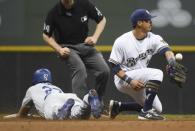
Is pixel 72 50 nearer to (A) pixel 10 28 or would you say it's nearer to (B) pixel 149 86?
(B) pixel 149 86

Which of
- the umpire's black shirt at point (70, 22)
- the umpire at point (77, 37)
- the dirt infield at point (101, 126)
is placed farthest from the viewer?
the umpire's black shirt at point (70, 22)

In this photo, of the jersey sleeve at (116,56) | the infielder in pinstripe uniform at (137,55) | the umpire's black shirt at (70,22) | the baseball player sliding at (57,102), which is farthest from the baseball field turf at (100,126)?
the umpire's black shirt at (70,22)

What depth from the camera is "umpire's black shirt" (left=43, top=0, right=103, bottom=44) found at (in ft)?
28.0

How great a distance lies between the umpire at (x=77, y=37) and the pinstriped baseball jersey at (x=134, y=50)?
1.28ft

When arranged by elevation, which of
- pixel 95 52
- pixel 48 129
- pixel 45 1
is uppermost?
pixel 45 1

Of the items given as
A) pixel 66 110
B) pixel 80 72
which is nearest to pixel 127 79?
pixel 80 72

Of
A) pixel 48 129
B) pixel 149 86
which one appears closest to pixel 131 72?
pixel 149 86

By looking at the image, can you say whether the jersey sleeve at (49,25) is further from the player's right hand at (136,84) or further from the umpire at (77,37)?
the player's right hand at (136,84)

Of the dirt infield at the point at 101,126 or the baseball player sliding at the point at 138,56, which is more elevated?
the baseball player sliding at the point at 138,56

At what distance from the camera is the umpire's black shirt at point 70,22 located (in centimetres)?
853

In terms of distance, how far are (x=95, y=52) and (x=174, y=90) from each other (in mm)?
2196

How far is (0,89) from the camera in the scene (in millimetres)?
10375

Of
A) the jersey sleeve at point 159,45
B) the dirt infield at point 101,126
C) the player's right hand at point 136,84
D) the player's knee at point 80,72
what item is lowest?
the dirt infield at point 101,126

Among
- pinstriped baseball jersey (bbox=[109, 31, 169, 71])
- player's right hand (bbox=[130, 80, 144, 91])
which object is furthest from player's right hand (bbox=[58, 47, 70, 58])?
player's right hand (bbox=[130, 80, 144, 91])
